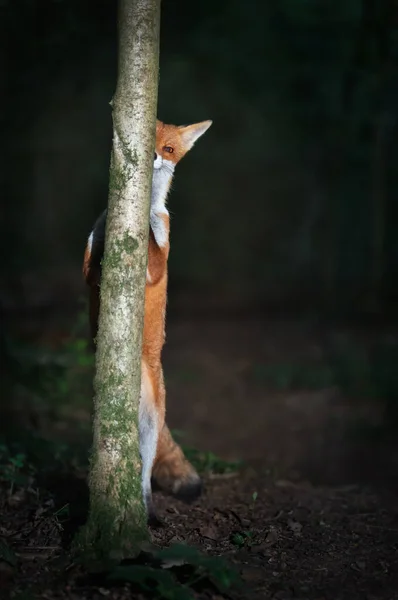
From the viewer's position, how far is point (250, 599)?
4328 mm

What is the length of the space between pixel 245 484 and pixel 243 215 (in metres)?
26.6

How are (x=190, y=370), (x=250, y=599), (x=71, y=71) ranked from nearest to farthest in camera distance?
(x=250, y=599), (x=190, y=370), (x=71, y=71)

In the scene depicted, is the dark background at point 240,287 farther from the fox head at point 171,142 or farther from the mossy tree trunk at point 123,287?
the fox head at point 171,142

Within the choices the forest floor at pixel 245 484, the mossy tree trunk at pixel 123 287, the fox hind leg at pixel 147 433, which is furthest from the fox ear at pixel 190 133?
the forest floor at pixel 245 484

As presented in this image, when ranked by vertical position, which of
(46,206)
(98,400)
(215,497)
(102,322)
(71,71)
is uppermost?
(71,71)

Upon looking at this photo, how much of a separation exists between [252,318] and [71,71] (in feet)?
26.6

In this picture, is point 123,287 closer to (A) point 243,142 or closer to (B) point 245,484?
(B) point 245,484

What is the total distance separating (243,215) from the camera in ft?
109

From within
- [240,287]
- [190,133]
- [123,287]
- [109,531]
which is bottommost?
[109,531]

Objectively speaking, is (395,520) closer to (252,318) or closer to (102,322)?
(102,322)

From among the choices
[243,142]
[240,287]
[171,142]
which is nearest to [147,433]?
[171,142]

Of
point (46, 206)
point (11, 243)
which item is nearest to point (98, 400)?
point (11, 243)

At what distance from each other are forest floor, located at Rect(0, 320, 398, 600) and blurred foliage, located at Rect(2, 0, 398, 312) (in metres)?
5.44

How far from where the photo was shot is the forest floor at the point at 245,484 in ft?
14.7
